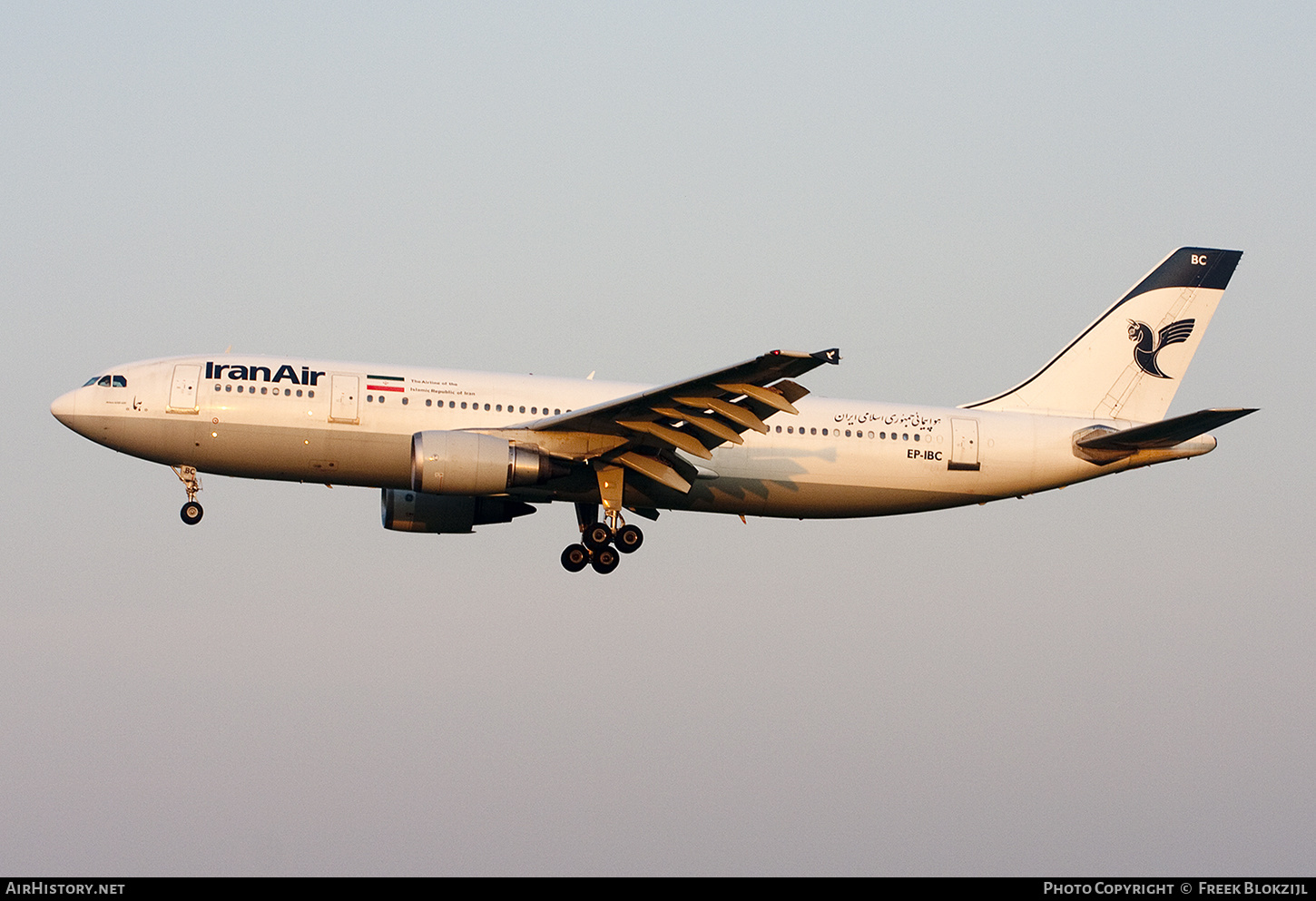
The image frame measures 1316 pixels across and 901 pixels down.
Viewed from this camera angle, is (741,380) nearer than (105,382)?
Yes

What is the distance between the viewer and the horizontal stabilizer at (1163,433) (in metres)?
35.6

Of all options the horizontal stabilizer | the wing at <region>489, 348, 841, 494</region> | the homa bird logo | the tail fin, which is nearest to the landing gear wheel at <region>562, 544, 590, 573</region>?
the wing at <region>489, 348, 841, 494</region>

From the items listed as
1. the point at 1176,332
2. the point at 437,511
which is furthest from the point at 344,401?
the point at 1176,332

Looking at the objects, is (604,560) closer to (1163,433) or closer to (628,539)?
(628,539)

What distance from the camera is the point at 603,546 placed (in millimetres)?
38562

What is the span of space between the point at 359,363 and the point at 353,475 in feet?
8.60

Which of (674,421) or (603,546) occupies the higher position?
(674,421)

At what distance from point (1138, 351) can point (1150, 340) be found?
0.48m

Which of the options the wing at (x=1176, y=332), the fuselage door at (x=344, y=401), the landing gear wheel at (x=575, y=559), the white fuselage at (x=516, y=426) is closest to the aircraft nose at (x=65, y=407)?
the white fuselage at (x=516, y=426)

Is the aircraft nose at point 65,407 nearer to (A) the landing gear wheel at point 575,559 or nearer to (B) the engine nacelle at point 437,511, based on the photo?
(B) the engine nacelle at point 437,511

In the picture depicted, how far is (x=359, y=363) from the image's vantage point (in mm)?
37312
